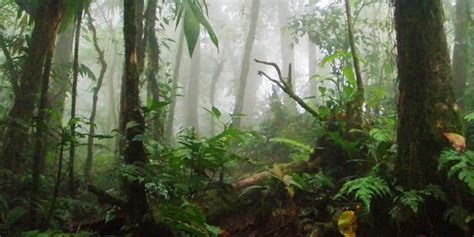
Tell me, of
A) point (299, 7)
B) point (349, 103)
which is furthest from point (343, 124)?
point (299, 7)

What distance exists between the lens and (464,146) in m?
3.37

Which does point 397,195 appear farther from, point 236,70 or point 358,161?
point 236,70

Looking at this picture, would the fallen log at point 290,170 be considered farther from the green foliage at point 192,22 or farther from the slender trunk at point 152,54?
the slender trunk at point 152,54

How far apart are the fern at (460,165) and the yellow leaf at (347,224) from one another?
758mm

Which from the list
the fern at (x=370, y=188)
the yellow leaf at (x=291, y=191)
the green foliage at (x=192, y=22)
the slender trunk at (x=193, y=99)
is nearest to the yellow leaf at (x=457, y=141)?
the fern at (x=370, y=188)

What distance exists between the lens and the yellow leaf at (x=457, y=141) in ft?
11.0

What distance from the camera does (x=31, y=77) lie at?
4.80 meters

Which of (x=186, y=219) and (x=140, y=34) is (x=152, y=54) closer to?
(x=140, y=34)

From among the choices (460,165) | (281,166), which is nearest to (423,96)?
(460,165)

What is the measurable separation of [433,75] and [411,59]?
8.3 inches

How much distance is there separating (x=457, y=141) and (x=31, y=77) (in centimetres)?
402

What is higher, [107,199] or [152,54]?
[152,54]

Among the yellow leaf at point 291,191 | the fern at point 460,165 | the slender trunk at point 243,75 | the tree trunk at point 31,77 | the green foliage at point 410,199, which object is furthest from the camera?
the slender trunk at point 243,75

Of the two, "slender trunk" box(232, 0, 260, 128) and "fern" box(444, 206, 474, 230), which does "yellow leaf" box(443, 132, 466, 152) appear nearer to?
"fern" box(444, 206, 474, 230)
